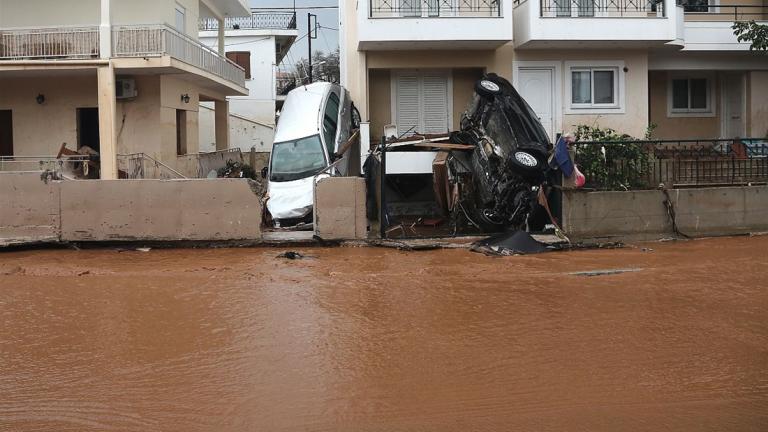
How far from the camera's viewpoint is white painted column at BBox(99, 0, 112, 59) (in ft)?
64.0

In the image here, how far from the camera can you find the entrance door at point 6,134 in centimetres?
2220

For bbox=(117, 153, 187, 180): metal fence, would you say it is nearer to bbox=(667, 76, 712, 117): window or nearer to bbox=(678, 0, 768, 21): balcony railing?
bbox=(667, 76, 712, 117): window

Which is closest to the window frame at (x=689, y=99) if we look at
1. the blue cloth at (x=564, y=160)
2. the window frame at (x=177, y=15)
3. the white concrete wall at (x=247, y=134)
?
the blue cloth at (x=564, y=160)

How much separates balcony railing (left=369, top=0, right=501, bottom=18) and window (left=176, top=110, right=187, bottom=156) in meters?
8.51

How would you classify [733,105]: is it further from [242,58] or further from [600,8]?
[242,58]

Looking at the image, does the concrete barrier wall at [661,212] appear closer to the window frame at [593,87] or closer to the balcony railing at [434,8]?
the window frame at [593,87]

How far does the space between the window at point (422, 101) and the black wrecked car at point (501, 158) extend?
156 inches

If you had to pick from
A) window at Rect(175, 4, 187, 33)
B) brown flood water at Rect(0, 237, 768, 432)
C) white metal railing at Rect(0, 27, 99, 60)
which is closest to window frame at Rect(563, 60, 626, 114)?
brown flood water at Rect(0, 237, 768, 432)

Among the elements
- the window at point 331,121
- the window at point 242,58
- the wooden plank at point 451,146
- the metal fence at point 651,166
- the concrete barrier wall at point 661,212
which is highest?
the window at point 242,58

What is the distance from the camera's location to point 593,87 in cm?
2016

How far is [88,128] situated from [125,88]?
7.74 feet

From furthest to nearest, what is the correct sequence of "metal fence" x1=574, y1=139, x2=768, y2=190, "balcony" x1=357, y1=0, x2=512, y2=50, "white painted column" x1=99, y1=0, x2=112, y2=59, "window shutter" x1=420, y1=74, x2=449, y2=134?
1. "window shutter" x1=420, y1=74, x2=449, y2=134
2. "white painted column" x1=99, y1=0, x2=112, y2=59
3. "balcony" x1=357, y1=0, x2=512, y2=50
4. "metal fence" x1=574, y1=139, x2=768, y2=190

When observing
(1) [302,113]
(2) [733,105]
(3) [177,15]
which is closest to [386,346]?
(1) [302,113]

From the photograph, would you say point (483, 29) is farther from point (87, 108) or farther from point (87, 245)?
point (87, 108)
